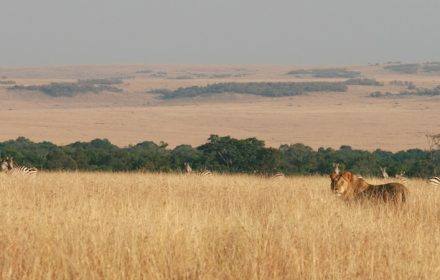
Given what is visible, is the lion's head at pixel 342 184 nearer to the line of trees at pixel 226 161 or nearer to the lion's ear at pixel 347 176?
the lion's ear at pixel 347 176

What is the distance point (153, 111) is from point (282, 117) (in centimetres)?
1880

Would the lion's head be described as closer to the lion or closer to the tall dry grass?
the lion

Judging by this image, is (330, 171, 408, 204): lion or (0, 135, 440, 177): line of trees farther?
(0, 135, 440, 177): line of trees

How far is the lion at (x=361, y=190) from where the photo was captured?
12.2 m

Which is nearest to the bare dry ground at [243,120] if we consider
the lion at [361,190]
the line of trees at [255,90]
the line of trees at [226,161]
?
the line of trees at [255,90]

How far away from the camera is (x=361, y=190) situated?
1252 cm

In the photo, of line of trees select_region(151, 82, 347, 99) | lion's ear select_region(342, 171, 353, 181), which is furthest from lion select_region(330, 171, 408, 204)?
line of trees select_region(151, 82, 347, 99)

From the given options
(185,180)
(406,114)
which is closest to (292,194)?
(185,180)

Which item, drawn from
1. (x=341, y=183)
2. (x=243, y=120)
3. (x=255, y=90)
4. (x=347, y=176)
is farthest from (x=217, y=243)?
(x=255, y=90)

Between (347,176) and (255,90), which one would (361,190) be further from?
(255,90)

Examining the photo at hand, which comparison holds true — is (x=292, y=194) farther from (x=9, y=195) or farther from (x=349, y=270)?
(x=349, y=270)

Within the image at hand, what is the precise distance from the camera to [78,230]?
868cm

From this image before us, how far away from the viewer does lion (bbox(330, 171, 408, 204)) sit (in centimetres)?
1215

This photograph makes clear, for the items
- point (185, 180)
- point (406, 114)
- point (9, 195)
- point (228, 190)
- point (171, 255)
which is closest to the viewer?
point (171, 255)
